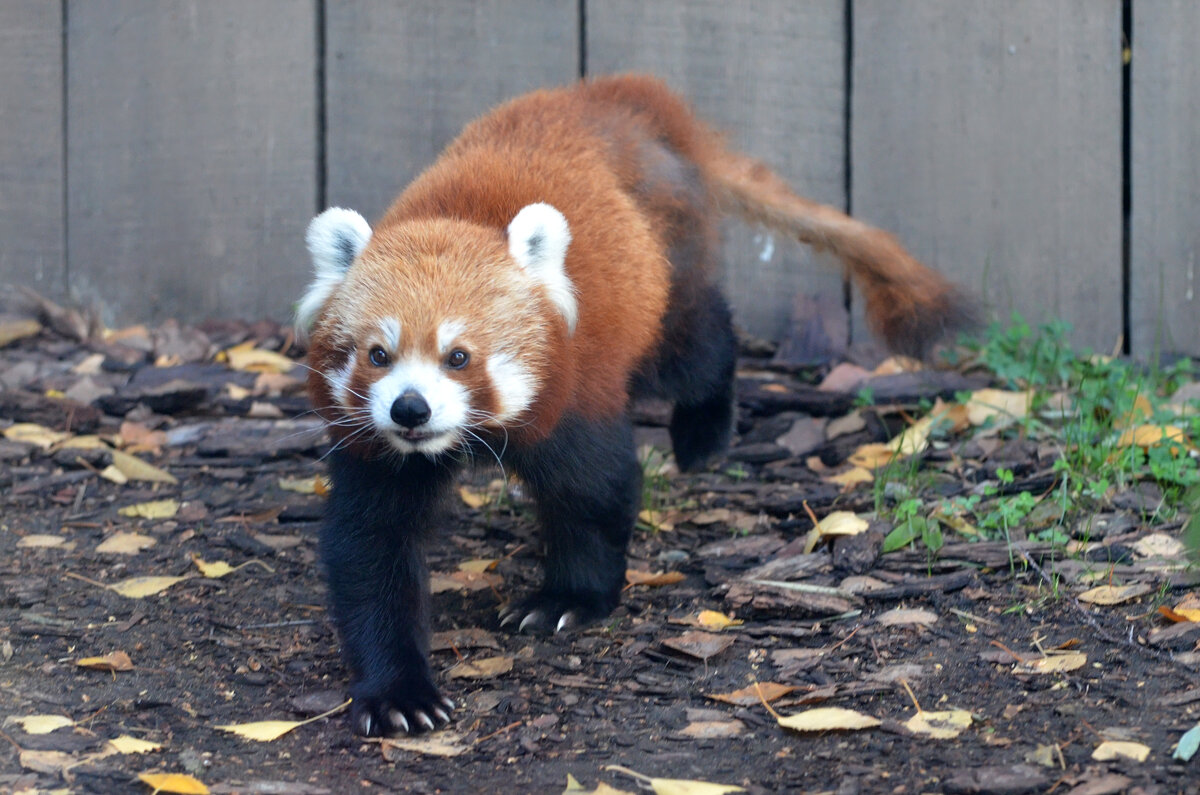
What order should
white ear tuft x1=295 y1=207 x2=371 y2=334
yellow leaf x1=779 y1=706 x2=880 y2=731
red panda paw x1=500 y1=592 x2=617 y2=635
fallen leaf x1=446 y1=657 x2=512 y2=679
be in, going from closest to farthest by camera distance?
yellow leaf x1=779 y1=706 x2=880 y2=731 → fallen leaf x1=446 y1=657 x2=512 y2=679 → white ear tuft x1=295 y1=207 x2=371 y2=334 → red panda paw x1=500 y1=592 x2=617 y2=635

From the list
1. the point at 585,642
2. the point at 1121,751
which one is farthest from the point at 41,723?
the point at 1121,751

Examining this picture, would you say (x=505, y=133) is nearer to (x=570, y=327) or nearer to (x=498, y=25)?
(x=570, y=327)

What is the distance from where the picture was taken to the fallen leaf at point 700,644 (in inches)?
132

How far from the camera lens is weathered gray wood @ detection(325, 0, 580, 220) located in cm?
566

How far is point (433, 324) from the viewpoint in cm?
320

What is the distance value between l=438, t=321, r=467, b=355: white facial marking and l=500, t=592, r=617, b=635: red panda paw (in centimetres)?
100

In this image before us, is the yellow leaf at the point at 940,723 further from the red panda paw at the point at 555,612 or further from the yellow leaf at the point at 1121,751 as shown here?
the red panda paw at the point at 555,612

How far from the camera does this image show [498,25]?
18.6ft

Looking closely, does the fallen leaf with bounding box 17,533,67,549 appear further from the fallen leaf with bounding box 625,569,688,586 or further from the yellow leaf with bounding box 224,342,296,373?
the fallen leaf with bounding box 625,569,688,586

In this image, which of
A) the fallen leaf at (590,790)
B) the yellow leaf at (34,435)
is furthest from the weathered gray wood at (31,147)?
the fallen leaf at (590,790)

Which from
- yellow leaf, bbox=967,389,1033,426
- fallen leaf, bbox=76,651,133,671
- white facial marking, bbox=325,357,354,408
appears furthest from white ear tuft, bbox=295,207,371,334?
yellow leaf, bbox=967,389,1033,426

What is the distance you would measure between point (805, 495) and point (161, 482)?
2516mm

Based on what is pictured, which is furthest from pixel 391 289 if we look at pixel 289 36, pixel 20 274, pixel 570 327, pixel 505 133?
pixel 20 274

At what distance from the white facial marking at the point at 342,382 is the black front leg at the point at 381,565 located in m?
0.17
